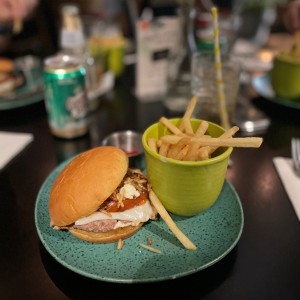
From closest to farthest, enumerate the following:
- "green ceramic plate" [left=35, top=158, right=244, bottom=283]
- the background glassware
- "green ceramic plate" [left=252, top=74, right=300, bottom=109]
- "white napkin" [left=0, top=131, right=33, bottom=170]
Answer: "green ceramic plate" [left=35, top=158, right=244, bottom=283]
"white napkin" [left=0, top=131, right=33, bottom=170]
the background glassware
"green ceramic plate" [left=252, top=74, right=300, bottom=109]

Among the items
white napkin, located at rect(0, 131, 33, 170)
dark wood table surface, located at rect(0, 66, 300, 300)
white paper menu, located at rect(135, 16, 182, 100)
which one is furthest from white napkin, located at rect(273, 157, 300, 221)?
white napkin, located at rect(0, 131, 33, 170)

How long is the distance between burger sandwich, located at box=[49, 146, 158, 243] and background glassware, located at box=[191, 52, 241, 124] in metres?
0.48

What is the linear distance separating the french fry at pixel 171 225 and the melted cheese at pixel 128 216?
0.03 meters

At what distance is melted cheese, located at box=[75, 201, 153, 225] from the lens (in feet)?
2.55

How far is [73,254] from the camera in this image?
720 mm

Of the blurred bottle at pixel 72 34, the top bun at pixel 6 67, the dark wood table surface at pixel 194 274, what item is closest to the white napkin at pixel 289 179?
the dark wood table surface at pixel 194 274

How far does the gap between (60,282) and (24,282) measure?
0.24ft

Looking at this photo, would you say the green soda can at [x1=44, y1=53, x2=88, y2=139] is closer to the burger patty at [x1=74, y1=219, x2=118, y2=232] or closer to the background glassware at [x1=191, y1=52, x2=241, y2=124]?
the background glassware at [x1=191, y1=52, x2=241, y2=124]

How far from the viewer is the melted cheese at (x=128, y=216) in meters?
0.78

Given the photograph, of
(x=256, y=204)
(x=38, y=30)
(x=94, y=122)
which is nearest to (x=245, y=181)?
(x=256, y=204)

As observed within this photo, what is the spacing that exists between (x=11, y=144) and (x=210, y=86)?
2.29 feet

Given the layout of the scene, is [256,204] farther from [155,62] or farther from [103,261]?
[155,62]

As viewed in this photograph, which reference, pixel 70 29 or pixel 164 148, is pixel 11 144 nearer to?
pixel 70 29

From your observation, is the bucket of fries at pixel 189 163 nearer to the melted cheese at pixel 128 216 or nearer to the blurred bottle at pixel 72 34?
the melted cheese at pixel 128 216
